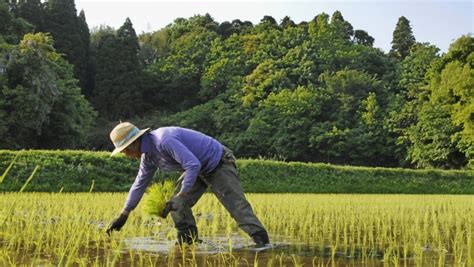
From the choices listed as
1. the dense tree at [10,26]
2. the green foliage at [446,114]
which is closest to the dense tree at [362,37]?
the green foliage at [446,114]

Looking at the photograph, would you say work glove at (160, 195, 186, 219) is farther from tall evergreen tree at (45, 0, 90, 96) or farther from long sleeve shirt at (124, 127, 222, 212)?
tall evergreen tree at (45, 0, 90, 96)

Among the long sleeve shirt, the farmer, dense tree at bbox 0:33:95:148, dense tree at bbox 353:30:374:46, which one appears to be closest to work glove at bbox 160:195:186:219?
the farmer

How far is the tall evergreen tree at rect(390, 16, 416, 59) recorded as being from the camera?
137 ft

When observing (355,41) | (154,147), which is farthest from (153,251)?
(355,41)

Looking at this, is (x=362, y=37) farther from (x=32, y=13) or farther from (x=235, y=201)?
(x=235, y=201)

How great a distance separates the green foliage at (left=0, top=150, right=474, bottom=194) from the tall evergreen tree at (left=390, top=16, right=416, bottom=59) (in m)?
22.6

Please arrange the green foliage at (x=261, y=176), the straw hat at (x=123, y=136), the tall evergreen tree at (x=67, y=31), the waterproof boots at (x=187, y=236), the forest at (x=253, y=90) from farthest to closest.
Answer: the tall evergreen tree at (x=67, y=31) → the forest at (x=253, y=90) → the green foliage at (x=261, y=176) → the waterproof boots at (x=187, y=236) → the straw hat at (x=123, y=136)

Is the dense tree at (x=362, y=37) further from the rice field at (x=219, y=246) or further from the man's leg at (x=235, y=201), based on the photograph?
the man's leg at (x=235, y=201)

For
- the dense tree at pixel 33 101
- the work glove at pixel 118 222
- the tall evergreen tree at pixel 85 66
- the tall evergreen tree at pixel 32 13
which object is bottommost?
the work glove at pixel 118 222

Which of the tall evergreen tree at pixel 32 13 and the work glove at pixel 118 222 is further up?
the tall evergreen tree at pixel 32 13

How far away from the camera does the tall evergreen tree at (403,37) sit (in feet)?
137

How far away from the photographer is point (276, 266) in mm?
3404

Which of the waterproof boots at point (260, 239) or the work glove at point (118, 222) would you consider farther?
the waterproof boots at point (260, 239)

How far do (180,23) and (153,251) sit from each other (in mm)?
43380
